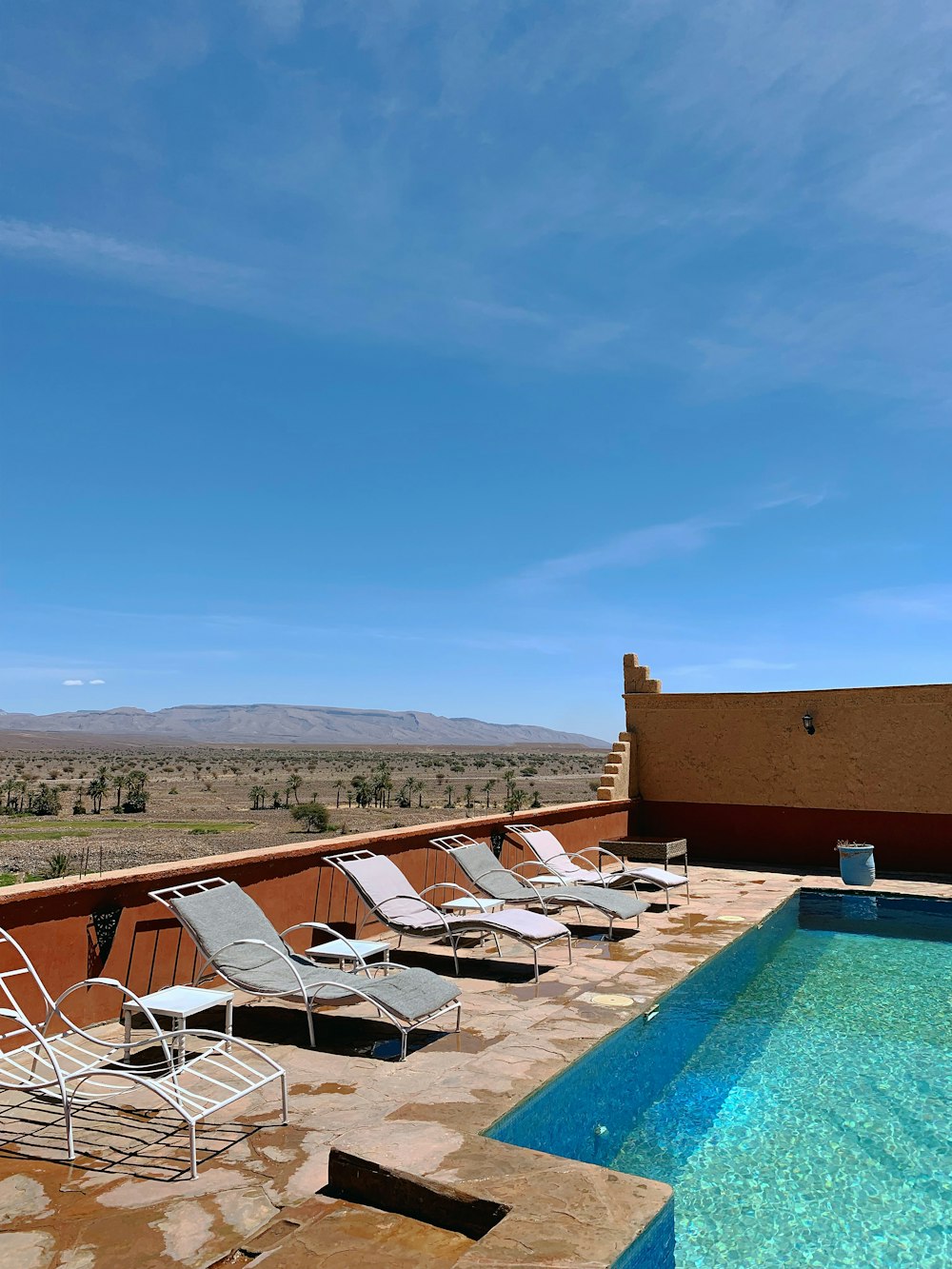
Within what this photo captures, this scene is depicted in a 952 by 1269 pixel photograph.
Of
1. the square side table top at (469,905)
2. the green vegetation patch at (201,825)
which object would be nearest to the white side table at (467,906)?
the square side table top at (469,905)

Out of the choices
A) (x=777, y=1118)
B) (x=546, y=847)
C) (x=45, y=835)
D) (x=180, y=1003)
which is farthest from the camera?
(x=45, y=835)

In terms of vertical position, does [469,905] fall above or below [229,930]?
below

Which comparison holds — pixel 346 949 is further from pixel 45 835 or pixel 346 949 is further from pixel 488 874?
pixel 45 835

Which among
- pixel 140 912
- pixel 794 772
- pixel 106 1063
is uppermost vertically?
pixel 794 772

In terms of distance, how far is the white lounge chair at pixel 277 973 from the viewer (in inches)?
172

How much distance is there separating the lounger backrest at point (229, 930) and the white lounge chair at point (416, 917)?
1198 millimetres

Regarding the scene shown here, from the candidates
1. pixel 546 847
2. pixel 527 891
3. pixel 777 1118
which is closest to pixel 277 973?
pixel 777 1118

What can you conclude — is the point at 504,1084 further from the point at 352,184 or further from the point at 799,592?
the point at 799,592

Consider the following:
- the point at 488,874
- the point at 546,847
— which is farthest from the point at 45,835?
the point at 488,874

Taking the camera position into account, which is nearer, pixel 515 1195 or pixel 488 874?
pixel 515 1195

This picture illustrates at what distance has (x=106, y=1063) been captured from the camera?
12.6ft

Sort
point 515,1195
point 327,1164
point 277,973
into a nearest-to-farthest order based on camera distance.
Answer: point 515,1195, point 327,1164, point 277,973

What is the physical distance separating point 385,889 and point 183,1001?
2490 millimetres

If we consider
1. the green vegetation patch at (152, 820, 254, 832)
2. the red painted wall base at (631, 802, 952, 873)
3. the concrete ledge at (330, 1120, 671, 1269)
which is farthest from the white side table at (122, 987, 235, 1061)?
the green vegetation patch at (152, 820, 254, 832)
